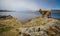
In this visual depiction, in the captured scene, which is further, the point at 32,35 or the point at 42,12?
the point at 42,12

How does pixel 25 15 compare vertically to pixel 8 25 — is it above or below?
above

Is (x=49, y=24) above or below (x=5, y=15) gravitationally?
below

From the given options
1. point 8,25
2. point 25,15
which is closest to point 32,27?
point 25,15

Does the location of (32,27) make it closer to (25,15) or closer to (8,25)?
(25,15)

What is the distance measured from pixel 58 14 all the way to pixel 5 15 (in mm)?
914

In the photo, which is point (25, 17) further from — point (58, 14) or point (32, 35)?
point (58, 14)

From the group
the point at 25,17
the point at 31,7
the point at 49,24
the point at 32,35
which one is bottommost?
the point at 32,35

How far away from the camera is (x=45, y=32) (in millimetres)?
1895

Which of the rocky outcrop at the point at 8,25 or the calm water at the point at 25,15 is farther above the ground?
the calm water at the point at 25,15

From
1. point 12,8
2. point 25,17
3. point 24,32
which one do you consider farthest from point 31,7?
point 24,32

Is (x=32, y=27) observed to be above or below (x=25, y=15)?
below

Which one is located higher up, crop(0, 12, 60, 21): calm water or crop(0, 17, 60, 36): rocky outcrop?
crop(0, 12, 60, 21): calm water

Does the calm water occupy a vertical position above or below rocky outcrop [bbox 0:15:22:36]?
above

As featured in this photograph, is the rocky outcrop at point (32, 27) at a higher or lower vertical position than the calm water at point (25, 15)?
lower
